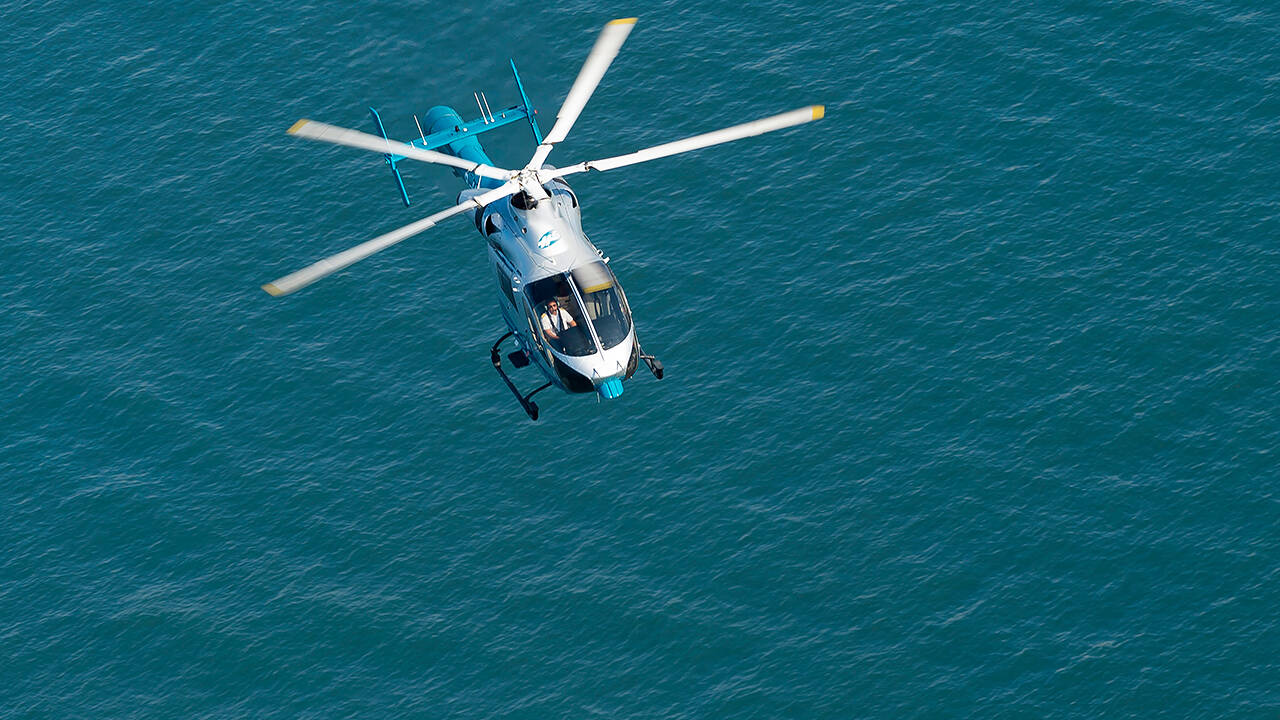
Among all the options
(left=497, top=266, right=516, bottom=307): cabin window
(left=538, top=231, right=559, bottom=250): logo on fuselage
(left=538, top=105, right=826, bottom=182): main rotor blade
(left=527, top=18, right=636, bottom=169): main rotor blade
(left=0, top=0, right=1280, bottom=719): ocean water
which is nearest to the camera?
(left=538, top=105, right=826, bottom=182): main rotor blade

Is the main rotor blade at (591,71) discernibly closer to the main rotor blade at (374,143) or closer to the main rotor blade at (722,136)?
the main rotor blade at (722,136)

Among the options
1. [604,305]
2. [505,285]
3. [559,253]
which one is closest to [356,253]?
[559,253]

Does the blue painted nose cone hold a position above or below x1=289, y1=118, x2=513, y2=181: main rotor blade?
below

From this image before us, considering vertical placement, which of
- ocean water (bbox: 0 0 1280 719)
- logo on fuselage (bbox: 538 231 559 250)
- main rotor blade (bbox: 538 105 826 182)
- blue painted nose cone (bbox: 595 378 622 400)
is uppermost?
main rotor blade (bbox: 538 105 826 182)

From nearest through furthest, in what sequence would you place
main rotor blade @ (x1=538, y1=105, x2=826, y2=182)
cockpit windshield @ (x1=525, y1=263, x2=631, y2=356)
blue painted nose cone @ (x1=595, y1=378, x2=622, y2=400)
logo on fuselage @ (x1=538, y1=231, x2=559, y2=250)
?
main rotor blade @ (x1=538, y1=105, x2=826, y2=182), cockpit windshield @ (x1=525, y1=263, x2=631, y2=356), blue painted nose cone @ (x1=595, y1=378, x2=622, y2=400), logo on fuselage @ (x1=538, y1=231, x2=559, y2=250)

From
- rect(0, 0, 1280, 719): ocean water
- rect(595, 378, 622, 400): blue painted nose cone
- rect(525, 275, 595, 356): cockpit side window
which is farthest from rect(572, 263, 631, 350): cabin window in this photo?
rect(0, 0, 1280, 719): ocean water

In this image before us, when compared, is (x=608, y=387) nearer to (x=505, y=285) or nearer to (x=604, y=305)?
(x=604, y=305)

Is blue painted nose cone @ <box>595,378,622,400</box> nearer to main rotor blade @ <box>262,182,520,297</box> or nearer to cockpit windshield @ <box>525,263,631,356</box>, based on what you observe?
cockpit windshield @ <box>525,263,631,356</box>
